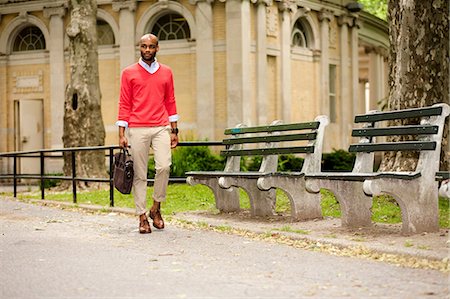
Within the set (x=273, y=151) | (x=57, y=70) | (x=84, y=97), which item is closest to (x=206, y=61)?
(x=57, y=70)

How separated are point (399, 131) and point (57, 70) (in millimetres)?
22132

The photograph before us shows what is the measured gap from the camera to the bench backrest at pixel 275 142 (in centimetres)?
1049

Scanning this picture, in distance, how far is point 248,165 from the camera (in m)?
23.8

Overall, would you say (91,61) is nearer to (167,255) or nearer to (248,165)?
(248,165)

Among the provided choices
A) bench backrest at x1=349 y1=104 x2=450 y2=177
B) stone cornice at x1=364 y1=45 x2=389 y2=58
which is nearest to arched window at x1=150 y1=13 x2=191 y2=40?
stone cornice at x1=364 y1=45 x2=389 y2=58

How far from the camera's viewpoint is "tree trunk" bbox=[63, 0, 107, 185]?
68.8ft

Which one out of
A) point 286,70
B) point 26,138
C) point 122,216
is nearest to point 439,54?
point 122,216

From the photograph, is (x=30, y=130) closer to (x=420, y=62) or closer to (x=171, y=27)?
(x=171, y=27)

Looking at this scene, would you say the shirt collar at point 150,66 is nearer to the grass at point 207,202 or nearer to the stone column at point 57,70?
the grass at point 207,202

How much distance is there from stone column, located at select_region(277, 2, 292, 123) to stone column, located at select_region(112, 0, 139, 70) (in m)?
4.63

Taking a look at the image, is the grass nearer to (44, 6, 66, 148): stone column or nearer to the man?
the man

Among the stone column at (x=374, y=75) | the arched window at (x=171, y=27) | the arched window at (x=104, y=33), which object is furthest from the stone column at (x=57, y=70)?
the stone column at (x=374, y=75)

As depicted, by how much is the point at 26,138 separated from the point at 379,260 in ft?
79.8

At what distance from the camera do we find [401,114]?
897 cm
